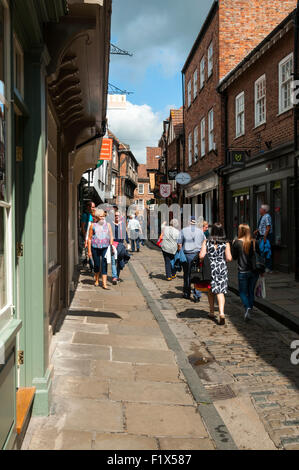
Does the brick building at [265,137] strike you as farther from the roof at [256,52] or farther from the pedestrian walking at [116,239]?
the pedestrian walking at [116,239]

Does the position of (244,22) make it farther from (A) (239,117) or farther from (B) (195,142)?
(B) (195,142)

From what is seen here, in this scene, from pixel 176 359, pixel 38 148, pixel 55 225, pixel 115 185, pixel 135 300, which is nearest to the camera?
pixel 38 148

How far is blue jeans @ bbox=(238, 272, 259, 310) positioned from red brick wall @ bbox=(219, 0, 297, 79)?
14.4m

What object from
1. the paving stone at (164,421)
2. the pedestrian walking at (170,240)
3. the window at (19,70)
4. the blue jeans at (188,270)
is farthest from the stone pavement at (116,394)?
the pedestrian walking at (170,240)

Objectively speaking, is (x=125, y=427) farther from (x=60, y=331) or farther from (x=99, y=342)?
(x=60, y=331)

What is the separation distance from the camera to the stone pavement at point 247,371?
3761mm

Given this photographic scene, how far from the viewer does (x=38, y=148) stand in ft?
12.4

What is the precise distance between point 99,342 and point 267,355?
2.12 meters

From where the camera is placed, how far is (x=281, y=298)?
359 inches

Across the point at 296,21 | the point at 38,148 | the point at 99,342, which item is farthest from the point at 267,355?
the point at 296,21

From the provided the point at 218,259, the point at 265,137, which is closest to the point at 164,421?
the point at 218,259

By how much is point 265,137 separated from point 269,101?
110 centimetres

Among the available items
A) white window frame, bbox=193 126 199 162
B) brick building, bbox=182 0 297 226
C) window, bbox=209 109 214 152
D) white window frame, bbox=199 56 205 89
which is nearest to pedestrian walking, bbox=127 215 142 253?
brick building, bbox=182 0 297 226
